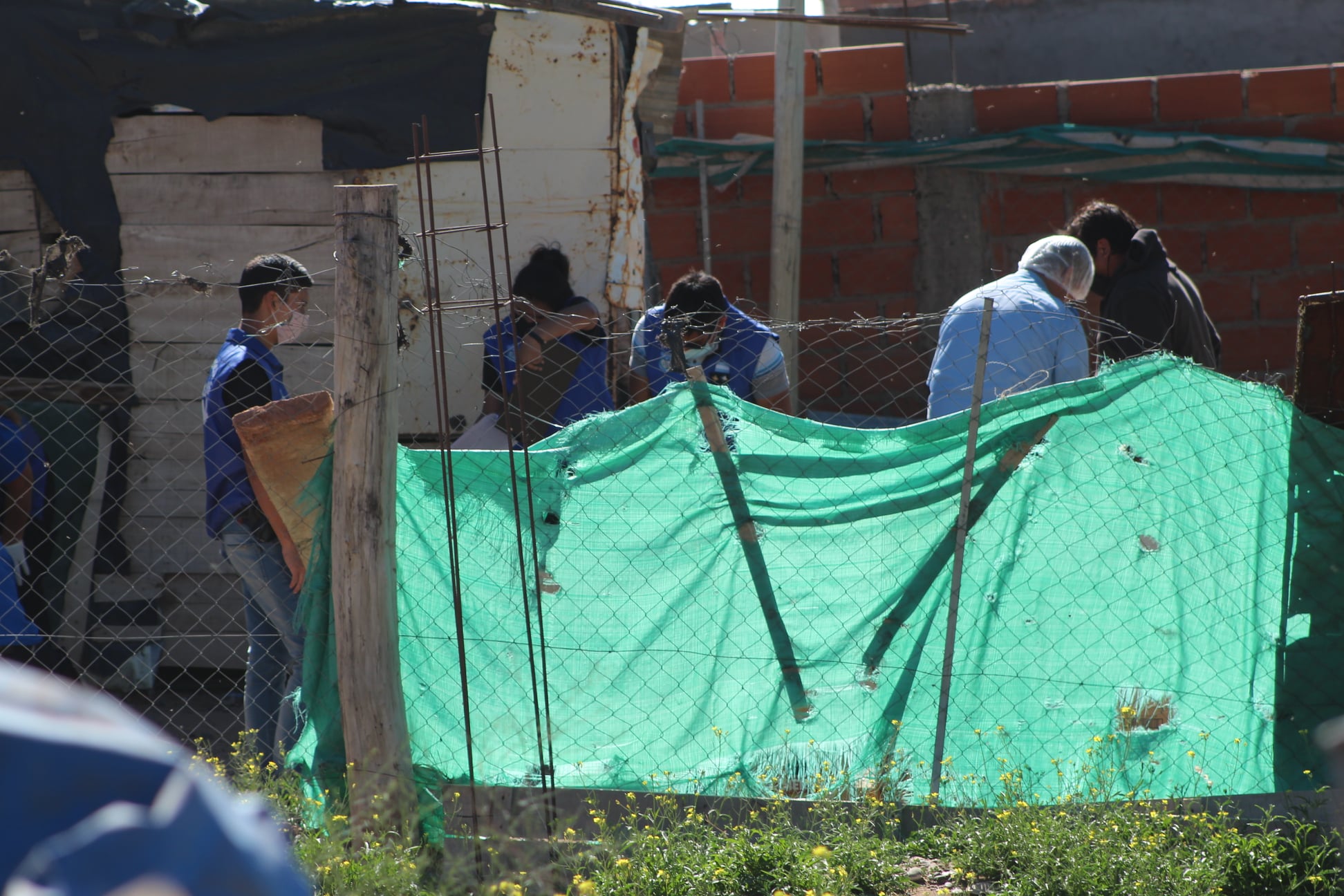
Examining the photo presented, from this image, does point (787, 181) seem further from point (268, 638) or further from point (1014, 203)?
point (268, 638)

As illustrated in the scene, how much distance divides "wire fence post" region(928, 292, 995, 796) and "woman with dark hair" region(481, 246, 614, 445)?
5.41ft

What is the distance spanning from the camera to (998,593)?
11.4 ft

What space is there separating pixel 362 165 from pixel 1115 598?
3.73 metres

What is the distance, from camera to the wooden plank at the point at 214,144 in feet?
17.5

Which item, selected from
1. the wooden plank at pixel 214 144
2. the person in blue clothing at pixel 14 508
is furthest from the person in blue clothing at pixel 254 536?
the wooden plank at pixel 214 144

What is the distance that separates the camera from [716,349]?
4.82 meters

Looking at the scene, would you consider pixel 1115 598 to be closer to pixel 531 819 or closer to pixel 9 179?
pixel 531 819

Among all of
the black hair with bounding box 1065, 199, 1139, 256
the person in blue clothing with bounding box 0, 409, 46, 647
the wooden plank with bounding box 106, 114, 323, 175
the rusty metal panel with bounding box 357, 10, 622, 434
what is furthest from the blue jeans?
the black hair with bounding box 1065, 199, 1139, 256

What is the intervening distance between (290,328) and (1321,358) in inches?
130

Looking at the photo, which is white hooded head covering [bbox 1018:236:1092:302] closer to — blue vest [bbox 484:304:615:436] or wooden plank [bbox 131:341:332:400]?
blue vest [bbox 484:304:615:436]

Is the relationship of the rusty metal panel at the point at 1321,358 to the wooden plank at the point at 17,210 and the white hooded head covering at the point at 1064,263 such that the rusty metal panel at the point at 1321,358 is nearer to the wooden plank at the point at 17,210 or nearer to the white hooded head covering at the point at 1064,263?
the white hooded head covering at the point at 1064,263

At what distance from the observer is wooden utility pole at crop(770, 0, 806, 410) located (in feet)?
20.8

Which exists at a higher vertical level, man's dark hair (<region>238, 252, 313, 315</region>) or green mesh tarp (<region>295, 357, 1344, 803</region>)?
man's dark hair (<region>238, 252, 313, 315</region>)

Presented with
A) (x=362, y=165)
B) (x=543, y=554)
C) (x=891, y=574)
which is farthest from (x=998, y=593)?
(x=362, y=165)
